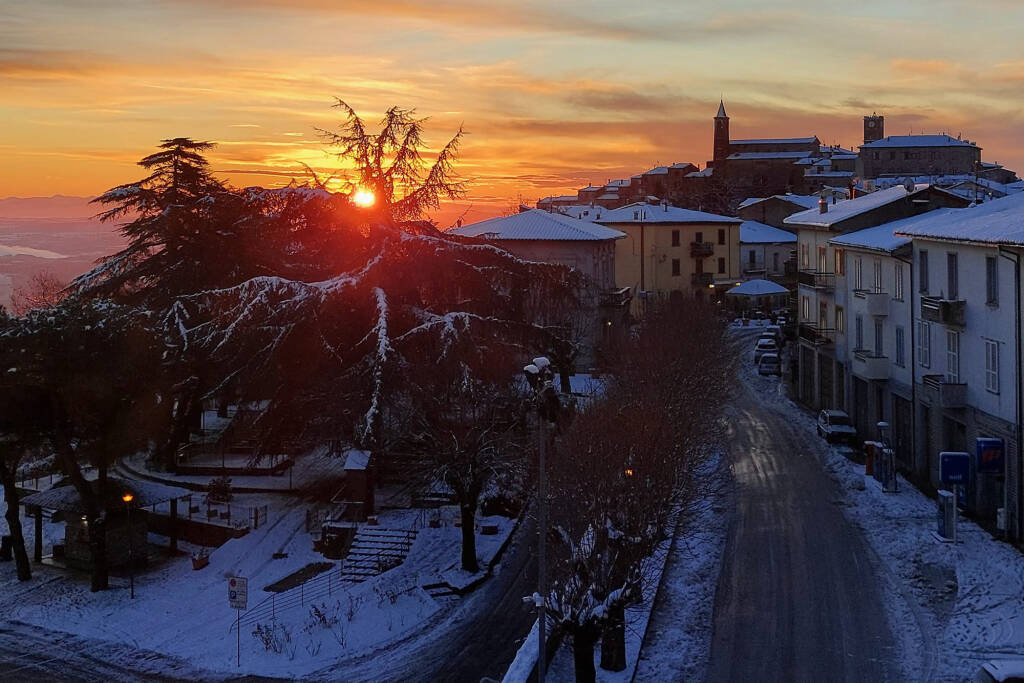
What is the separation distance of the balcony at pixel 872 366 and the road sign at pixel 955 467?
10667mm

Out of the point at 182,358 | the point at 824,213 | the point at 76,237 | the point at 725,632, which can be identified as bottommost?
the point at 725,632

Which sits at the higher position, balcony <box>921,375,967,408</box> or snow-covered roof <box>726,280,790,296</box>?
snow-covered roof <box>726,280,790,296</box>

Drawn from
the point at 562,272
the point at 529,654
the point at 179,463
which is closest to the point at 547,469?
the point at 529,654

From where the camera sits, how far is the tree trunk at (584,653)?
15.7 m

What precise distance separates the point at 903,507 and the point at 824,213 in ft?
67.4

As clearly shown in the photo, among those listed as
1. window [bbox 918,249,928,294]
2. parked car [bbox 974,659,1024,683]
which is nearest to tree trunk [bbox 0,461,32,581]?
parked car [bbox 974,659,1024,683]

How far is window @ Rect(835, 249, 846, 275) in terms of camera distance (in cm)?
3984

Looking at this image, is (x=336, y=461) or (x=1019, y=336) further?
(x=336, y=461)

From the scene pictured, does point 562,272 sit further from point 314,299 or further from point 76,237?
point 76,237

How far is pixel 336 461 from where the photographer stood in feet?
110

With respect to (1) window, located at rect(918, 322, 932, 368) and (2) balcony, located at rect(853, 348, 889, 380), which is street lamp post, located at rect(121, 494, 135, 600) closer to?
(1) window, located at rect(918, 322, 932, 368)

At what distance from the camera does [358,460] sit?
90.5 ft

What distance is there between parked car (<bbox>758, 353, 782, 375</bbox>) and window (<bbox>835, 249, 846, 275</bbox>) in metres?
13.8

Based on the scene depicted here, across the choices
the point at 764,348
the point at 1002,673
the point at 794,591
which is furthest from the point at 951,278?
the point at 764,348
